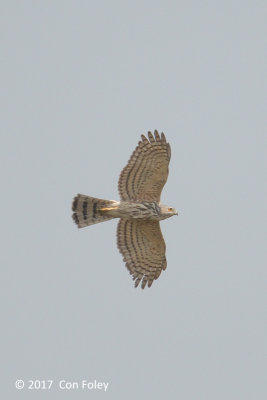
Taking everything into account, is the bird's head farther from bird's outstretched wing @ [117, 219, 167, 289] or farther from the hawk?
bird's outstretched wing @ [117, 219, 167, 289]

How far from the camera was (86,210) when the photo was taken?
871 inches

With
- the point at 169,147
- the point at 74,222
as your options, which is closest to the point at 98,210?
the point at 74,222

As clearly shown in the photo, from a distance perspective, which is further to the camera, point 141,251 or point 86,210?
point 141,251

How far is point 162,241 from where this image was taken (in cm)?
2261

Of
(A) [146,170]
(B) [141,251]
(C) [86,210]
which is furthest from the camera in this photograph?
(B) [141,251]

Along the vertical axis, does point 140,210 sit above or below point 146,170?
below

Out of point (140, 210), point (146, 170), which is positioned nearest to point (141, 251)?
point (140, 210)

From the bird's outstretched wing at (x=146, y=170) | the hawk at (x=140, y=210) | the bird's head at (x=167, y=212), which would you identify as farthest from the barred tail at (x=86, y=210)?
the bird's head at (x=167, y=212)

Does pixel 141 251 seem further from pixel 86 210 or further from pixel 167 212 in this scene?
pixel 86 210

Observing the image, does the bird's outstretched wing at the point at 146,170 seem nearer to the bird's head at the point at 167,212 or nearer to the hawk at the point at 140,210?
the hawk at the point at 140,210

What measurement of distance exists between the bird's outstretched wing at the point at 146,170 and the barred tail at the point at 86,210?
0.56 metres

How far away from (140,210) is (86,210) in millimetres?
1162

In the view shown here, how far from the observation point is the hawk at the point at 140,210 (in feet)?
71.1

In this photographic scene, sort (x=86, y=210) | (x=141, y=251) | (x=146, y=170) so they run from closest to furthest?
(x=146, y=170) < (x=86, y=210) < (x=141, y=251)
